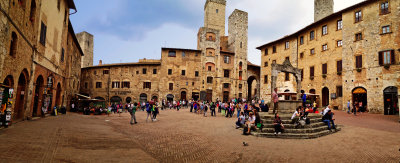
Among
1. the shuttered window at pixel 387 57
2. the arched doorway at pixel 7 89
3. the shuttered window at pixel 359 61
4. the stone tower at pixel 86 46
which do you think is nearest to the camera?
the arched doorway at pixel 7 89

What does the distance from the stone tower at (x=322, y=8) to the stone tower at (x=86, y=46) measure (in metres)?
48.7

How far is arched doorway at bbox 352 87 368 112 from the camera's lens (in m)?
21.8

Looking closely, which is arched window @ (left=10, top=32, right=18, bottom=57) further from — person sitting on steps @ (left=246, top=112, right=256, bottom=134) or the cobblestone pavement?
person sitting on steps @ (left=246, top=112, right=256, bottom=134)

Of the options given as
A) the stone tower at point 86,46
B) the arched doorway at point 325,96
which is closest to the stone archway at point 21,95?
the arched doorway at point 325,96

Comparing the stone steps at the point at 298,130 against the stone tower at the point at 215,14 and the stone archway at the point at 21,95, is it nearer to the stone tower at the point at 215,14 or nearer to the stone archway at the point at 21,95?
the stone archway at the point at 21,95

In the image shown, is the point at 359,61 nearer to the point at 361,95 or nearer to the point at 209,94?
the point at 361,95

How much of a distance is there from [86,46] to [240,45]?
3649 cm

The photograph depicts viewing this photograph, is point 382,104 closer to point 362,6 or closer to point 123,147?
point 362,6

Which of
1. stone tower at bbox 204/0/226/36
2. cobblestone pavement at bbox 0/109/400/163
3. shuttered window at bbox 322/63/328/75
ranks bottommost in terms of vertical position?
cobblestone pavement at bbox 0/109/400/163

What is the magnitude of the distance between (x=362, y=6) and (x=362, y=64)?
21.1ft

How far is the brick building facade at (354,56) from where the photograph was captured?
19984mm

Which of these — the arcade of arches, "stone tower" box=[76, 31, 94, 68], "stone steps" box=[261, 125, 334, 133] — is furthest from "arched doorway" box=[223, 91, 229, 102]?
"stone tower" box=[76, 31, 94, 68]

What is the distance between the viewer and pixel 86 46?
48.6 meters

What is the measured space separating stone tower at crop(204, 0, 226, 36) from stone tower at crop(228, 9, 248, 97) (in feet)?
19.9
